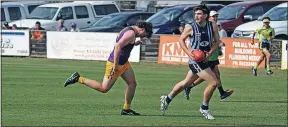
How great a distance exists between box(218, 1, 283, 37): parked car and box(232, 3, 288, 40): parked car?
1.15m

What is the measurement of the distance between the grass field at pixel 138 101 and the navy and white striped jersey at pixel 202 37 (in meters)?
1.21

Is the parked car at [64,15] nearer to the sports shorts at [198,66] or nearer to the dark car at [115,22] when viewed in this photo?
the dark car at [115,22]

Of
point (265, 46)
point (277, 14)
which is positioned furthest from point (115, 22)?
point (265, 46)

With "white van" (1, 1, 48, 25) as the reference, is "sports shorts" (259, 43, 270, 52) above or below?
below

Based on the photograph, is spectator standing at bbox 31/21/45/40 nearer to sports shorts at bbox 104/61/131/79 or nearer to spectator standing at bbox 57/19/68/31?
spectator standing at bbox 57/19/68/31

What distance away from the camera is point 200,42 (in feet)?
47.4

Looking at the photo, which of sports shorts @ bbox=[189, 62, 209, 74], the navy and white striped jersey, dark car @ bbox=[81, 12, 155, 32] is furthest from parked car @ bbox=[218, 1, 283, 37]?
sports shorts @ bbox=[189, 62, 209, 74]

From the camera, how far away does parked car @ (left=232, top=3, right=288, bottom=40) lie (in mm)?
30859

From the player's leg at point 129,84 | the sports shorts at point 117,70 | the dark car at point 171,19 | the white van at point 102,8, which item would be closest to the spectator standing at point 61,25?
the dark car at point 171,19

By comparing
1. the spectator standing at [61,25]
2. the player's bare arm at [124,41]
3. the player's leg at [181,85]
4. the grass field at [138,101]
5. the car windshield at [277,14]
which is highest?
the car windshield at [277,14]

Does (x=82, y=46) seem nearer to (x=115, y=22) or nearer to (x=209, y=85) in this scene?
(x=115, y=22)

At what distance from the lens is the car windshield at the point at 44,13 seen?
126 feet

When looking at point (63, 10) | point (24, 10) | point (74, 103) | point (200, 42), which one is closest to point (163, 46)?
point (63, 10)

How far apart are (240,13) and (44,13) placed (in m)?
9.82
